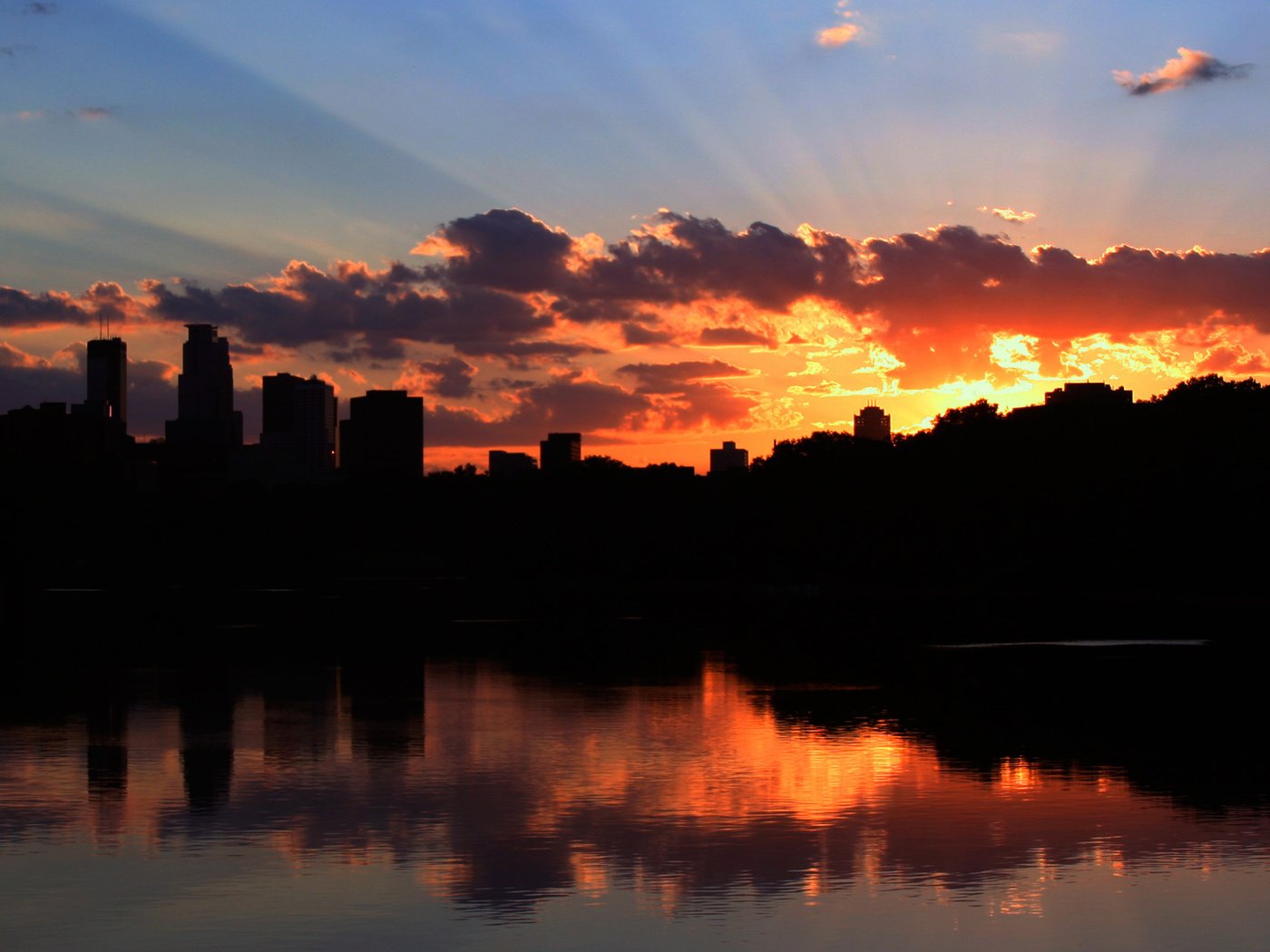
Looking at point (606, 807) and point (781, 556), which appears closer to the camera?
point (606, 807)

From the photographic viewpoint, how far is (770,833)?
811 inches

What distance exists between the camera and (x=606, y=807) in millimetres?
22547

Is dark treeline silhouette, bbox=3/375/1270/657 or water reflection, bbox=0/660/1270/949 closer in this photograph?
water reflection, bbox=0/660/1270/949

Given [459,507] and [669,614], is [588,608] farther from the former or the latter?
[459,507]

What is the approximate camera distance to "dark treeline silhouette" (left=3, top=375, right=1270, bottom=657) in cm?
6838

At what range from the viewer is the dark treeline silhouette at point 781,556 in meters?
68.4

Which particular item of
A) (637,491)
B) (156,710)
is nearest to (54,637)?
(156,710)

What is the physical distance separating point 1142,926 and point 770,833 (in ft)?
18.3

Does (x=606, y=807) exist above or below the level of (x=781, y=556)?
below

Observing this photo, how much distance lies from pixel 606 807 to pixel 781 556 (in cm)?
11261

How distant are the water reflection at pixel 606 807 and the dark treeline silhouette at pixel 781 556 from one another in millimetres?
22789

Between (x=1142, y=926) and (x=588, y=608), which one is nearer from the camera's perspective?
(x=1142, y=926)

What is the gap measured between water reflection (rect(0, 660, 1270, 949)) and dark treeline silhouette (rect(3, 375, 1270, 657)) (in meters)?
22.8

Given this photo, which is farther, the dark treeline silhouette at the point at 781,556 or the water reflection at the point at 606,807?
the dark treeline silhouette at the point at 781,556
